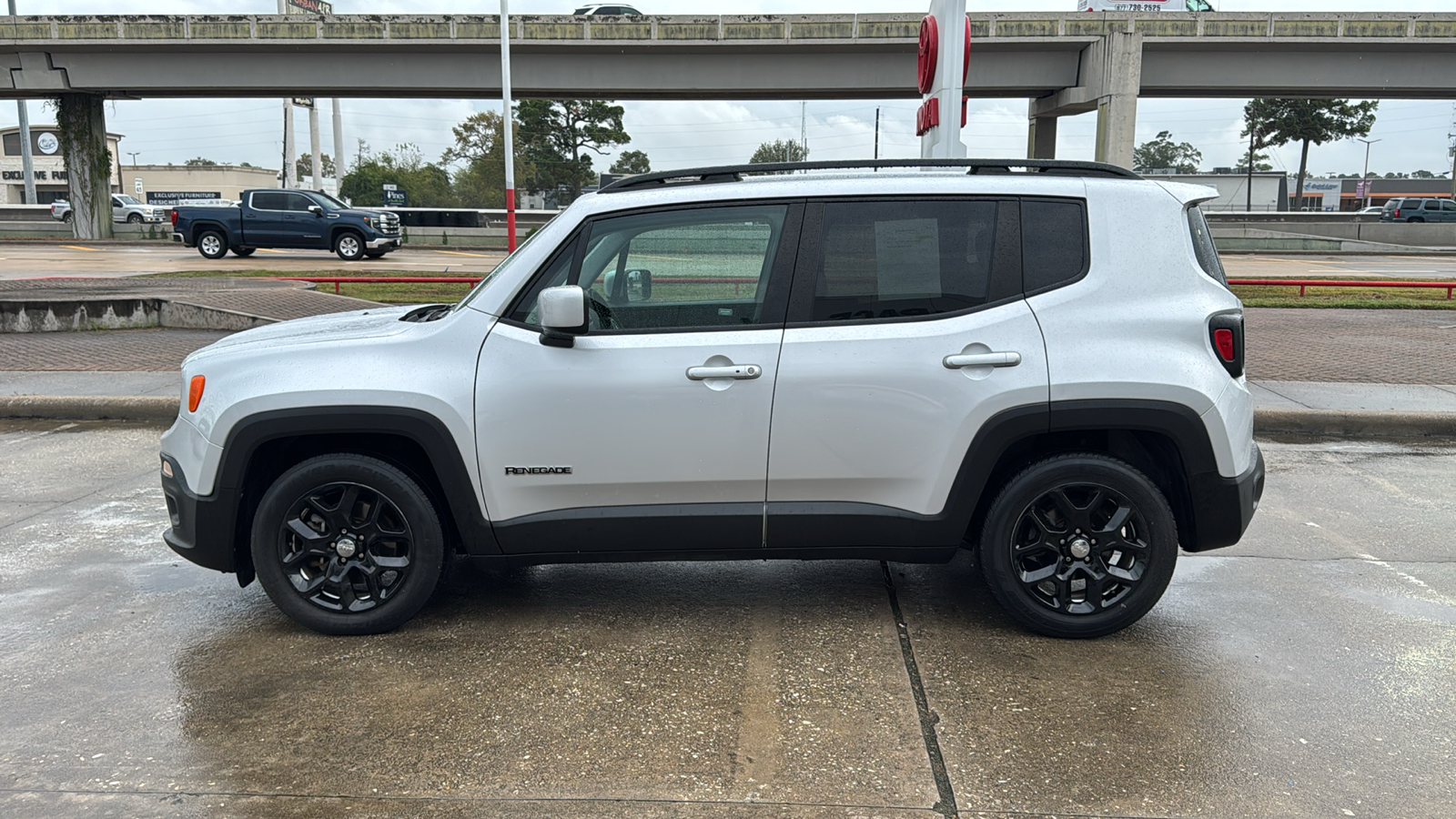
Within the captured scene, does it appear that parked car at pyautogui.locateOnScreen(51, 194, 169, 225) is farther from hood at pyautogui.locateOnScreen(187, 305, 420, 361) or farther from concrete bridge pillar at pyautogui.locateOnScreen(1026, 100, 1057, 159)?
hood at pyautogui.locateOnScreen(187, 305, 420, 361)

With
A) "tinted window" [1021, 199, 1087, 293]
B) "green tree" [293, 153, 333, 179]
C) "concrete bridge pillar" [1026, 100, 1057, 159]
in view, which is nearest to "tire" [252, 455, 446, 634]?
"tinted window" [1021, 199, 1087, 293]

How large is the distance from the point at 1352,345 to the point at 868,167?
10247 mm

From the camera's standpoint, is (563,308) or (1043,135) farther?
(1043,135)

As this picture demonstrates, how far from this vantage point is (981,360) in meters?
4.07

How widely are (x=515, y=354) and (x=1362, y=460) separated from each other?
6202 mm

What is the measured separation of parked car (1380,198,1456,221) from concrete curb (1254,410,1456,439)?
44.7 metres

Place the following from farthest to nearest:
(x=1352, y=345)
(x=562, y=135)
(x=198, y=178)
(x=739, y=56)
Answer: (x=198, y=178)
(x=562, y=135)
(x=739, y=56)
(x=1352, y=345)

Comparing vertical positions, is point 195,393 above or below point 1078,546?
above

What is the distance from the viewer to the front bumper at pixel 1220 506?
420 centimetres

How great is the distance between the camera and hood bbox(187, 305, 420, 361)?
4324mm

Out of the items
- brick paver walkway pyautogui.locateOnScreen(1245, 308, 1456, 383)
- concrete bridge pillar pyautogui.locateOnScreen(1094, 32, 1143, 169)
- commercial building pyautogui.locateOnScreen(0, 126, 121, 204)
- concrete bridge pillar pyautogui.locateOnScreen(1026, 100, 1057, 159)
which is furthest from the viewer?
commercial building pyautogui.locateOnScreen(0, 126, 121, 204)

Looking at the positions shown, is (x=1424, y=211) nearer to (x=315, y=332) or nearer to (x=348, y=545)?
(x=315, y=332)

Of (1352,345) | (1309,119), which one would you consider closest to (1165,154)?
(1309,119)

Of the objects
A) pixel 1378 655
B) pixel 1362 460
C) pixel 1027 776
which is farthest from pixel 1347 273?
pixel 1027 776
